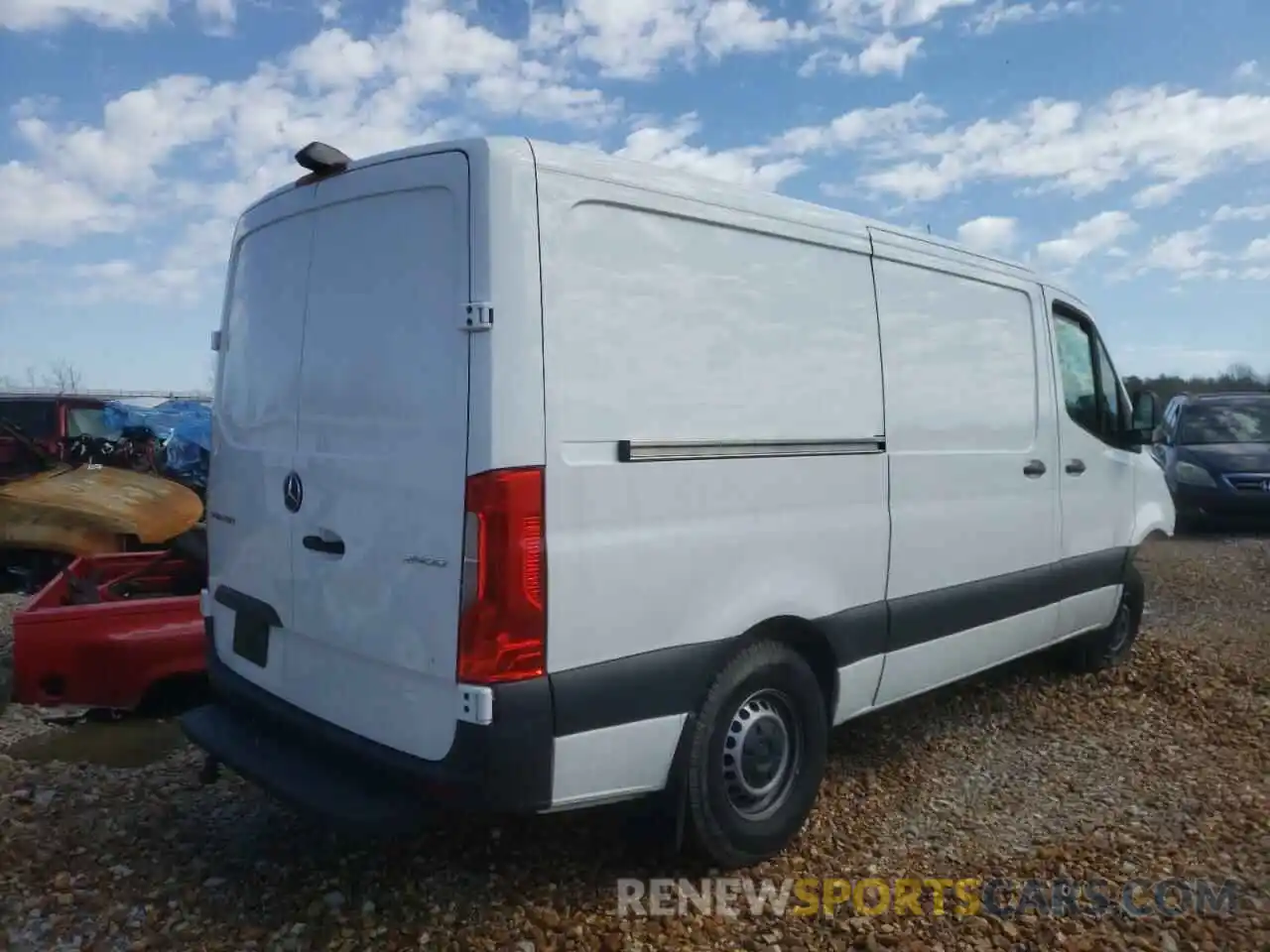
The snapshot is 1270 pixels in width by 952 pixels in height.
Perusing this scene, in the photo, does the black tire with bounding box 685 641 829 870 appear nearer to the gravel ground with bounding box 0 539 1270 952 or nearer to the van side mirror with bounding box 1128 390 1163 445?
the gravel ground with bounding box 0 539 1270 952

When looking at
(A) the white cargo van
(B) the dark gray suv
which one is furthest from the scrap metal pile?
(B) the dark gray suv

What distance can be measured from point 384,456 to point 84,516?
601 cm

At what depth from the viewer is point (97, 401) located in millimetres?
11789

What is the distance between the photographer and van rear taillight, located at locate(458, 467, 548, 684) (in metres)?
2.67

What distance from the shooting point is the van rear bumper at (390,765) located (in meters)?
2.71

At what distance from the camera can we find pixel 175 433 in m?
12.0

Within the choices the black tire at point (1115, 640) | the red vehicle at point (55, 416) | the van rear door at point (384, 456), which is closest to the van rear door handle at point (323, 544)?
the van rear door at point (384, 456)

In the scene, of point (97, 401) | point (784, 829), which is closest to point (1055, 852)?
point (784, 829)

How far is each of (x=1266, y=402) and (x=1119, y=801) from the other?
11.7 m

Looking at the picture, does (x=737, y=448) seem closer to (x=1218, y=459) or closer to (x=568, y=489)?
(x=568, y=489)

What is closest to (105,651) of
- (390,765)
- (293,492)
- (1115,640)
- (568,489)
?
(293,492)

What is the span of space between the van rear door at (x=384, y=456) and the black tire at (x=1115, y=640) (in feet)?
14.7

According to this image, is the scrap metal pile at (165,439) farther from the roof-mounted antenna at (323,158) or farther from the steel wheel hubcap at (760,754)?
the steel wheel hubcap at (760,754)

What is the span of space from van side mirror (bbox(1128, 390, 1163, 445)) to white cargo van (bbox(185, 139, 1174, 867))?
7.07 feet
